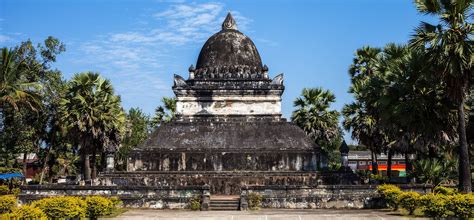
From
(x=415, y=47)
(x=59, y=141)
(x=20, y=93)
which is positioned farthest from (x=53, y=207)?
(x=59, y=141)

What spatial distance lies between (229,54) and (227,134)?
8802 mm

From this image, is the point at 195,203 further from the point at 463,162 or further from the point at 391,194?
the point at 463,162

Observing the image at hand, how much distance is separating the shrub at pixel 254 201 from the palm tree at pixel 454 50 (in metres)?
8.54

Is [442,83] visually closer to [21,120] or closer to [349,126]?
[349,126]

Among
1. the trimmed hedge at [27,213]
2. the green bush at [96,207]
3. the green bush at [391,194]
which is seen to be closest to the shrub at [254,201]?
the green bush at [391,194]

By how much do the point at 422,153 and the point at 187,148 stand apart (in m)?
14.5

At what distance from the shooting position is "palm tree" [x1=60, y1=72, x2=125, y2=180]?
99.3 feet

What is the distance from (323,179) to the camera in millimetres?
30078

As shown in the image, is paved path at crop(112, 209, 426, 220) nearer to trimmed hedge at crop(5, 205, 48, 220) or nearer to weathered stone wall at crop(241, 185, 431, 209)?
weathered stone wall at crop(241, 185, 431, 209)

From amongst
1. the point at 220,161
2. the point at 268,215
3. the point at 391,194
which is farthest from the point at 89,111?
the point at 391,194

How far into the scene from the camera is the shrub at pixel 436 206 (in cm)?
1720

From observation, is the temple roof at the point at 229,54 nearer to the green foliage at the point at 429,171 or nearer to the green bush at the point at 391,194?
the green foliage at the point at 429,171

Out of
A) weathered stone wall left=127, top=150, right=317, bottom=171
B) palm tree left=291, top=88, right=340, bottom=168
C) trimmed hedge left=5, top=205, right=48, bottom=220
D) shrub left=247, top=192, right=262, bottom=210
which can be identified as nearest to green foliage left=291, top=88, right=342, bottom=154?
palm tree left=291, top=88, right=340, bottom=168

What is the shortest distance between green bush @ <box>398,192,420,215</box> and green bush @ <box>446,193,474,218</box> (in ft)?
6.32
